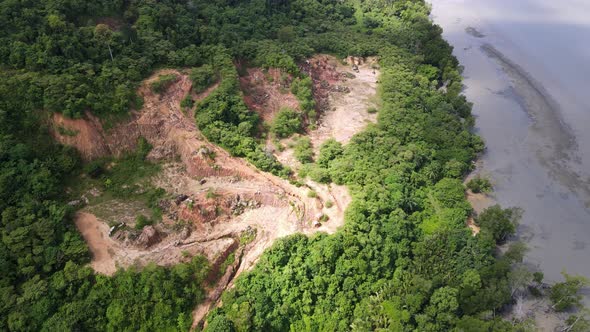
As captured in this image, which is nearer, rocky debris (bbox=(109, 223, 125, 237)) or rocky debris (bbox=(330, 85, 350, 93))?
rocky debris (bbox=(109, 223, 125, 237))

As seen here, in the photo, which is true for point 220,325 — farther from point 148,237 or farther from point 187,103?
point 187,103

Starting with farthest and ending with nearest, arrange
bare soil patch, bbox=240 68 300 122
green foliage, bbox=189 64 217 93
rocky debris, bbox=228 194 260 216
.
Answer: bare soil patch, bbox=240 68 300 122
green foliage, bbox=189 64 217 93
rocky debris, bbox=228 194 260 216

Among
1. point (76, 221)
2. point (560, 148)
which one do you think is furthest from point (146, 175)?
point (560, 148)

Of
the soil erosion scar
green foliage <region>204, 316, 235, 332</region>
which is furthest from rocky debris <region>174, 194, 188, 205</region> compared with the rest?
the soil erosion scar

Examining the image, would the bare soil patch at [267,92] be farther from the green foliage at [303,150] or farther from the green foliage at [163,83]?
the green foliage at [163,83]

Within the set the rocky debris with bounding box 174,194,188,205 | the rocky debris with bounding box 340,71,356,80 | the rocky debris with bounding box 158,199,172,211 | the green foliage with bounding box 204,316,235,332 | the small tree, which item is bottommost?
the green foliage with bounding box 204,316,235,332

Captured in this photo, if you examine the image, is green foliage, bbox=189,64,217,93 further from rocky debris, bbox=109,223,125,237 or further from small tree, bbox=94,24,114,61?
rocky debris, bbox=109,223,125,237

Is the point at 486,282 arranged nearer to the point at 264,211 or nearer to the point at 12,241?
the point at 264,211
